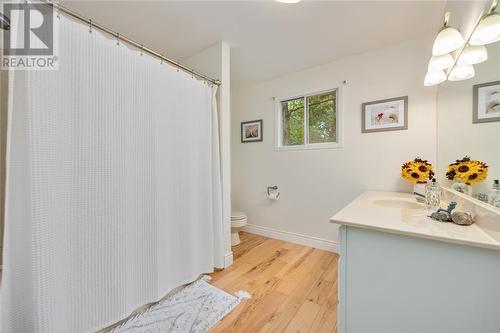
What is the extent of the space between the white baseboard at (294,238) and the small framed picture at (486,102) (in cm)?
168

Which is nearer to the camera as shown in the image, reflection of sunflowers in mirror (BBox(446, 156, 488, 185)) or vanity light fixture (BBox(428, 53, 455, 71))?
reflection of sunflowers in mirror (BBox(446, 156, 488, 185))

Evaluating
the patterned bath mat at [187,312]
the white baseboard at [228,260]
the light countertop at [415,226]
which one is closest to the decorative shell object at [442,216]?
the light countertop at [415,226]

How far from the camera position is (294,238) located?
2.49 meters

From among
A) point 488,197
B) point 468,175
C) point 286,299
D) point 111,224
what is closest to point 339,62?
point 468,175

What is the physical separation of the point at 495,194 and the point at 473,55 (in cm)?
75

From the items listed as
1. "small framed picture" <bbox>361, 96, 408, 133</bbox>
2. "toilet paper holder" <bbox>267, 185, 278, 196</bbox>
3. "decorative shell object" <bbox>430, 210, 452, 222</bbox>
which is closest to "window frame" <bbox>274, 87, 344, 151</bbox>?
"small framed picture" <bbox>361, 96, 408, 133</bbox>

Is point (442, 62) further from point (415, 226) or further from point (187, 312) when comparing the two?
point (187, 312)

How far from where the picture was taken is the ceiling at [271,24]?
1.49 metres

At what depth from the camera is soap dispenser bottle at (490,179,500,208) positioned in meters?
0.81

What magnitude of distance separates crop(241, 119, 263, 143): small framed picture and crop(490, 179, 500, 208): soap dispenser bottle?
2.20 m

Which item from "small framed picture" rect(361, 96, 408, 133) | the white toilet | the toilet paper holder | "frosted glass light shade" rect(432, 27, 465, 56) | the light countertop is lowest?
the white toilet

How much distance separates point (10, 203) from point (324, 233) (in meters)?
2.51

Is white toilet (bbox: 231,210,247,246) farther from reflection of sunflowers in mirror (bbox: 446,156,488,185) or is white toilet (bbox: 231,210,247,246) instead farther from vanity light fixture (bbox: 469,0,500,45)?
vanity light fixture (bbox: 469,0,500,45)

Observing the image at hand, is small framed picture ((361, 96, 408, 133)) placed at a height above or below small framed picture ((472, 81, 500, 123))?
above
